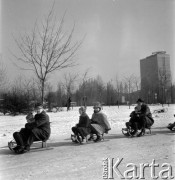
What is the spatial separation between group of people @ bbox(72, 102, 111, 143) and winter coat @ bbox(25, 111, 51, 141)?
3.21 ft

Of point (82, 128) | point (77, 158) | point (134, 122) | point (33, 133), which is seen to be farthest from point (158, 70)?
point (77, 158)

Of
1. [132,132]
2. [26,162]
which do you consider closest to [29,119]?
[26,162]

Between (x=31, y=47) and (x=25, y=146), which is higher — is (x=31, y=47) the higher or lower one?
the higher one

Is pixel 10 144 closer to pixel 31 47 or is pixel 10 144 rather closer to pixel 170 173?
pixel 170 173

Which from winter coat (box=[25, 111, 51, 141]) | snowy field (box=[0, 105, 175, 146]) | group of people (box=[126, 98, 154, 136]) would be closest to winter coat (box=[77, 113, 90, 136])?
winter coat (box=[25, 111, 51, 141])

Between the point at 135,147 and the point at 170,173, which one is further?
the point at 135,147

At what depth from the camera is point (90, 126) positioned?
27.0 feet

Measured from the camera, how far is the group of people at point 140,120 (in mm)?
9180

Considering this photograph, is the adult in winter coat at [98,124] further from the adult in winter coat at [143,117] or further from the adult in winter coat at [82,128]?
the adult in winter coat at [143,117]

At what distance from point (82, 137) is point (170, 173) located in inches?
143

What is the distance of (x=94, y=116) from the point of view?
29.3ft

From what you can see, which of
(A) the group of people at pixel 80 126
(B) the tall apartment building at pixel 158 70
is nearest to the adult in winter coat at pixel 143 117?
(A) the group of people at pixel 80 126

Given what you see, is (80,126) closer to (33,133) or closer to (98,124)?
(98,124)

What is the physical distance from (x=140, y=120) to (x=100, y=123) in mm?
1550
